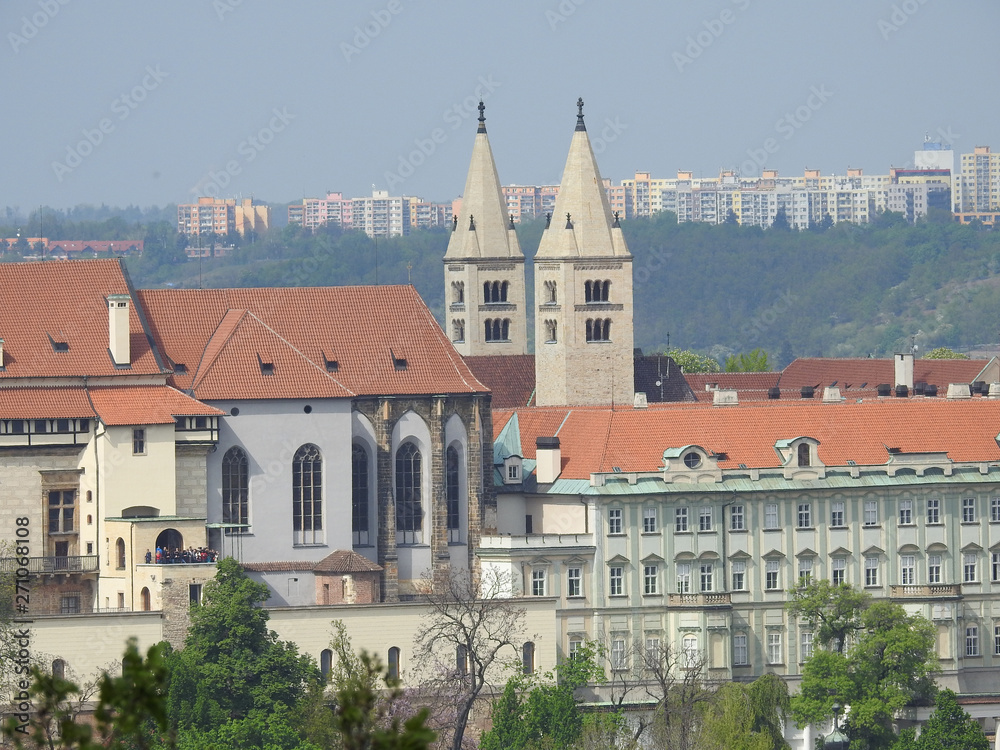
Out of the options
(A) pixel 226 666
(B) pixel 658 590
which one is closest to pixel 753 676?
(B) pixel 658 590

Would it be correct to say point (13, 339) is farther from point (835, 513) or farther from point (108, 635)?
point (835, 513)

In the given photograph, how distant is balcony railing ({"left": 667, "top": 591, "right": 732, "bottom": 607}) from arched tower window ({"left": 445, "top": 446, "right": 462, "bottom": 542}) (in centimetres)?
812

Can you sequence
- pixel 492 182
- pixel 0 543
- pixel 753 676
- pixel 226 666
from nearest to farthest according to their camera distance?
pixel 226 666 < pixel 0 543 < pixel 753 676 < pixel 492 182

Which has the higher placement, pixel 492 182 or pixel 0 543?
pixel 492 182

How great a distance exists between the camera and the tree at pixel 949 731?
8719cm

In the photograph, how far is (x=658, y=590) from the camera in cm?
9575

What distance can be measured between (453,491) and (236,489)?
908 centimetres

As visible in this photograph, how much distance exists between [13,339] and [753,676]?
28269 mm

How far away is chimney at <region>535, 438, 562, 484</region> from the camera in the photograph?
98250 millimetres

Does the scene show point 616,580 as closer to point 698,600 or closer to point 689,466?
point 698,600

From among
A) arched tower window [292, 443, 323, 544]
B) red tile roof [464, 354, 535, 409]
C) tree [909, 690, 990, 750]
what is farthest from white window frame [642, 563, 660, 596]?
red tile roof [464, 354, 535, 409]

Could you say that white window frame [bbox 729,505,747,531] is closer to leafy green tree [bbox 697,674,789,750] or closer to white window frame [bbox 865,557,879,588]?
white window frame [bbox 865,557,879,588]

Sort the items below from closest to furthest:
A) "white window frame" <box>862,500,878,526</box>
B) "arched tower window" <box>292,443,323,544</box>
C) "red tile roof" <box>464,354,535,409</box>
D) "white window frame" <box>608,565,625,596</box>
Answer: "arched tower window" <box>292,443,323,544</box> → "white window frame" <box>608,565,625,596</box> → "white window frame" <box>862,500,878,526</box> → "red tile roof" <box>464,354,535,409</box>

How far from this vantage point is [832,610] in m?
94.5
